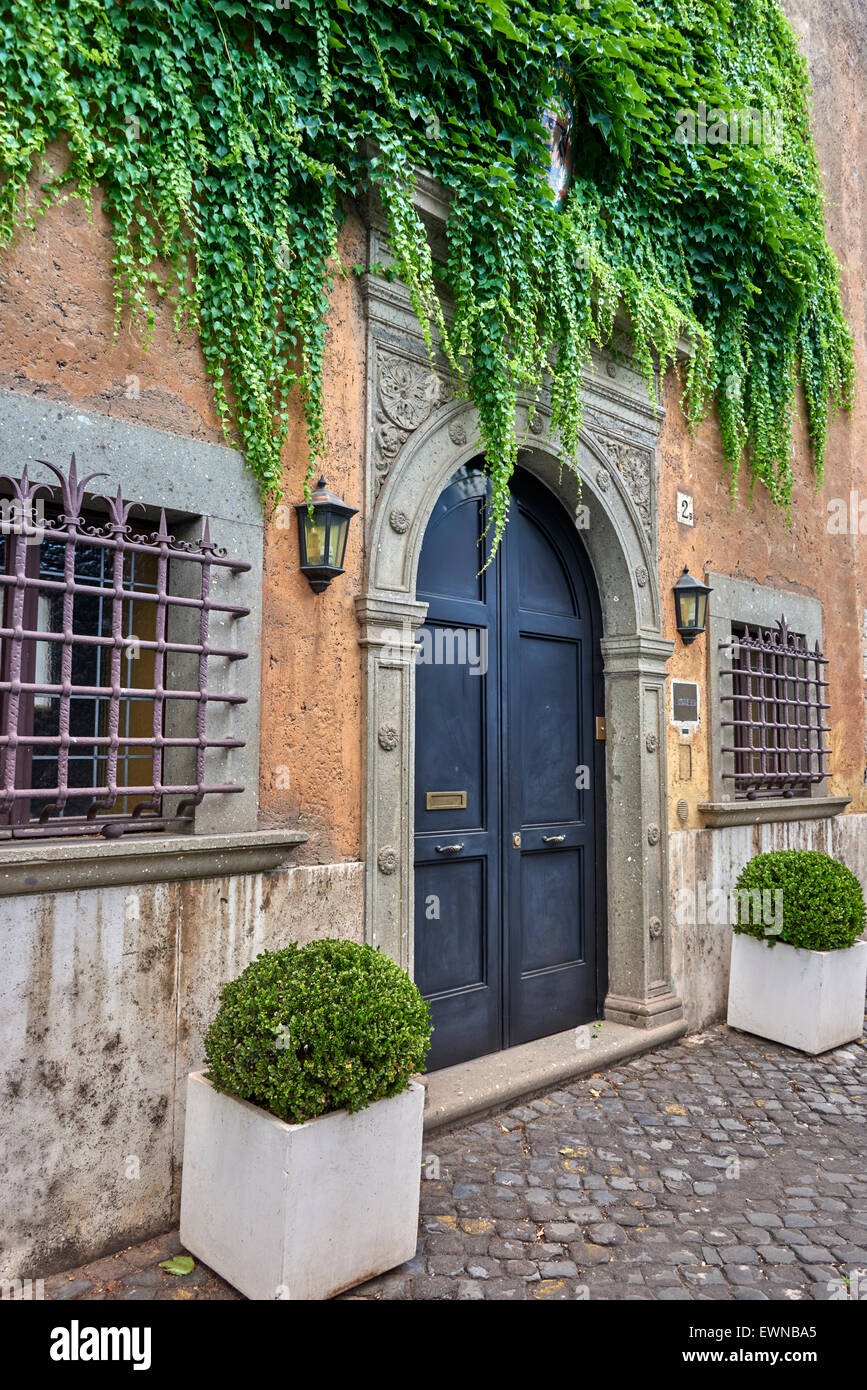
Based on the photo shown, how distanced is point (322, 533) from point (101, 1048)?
2050 mm

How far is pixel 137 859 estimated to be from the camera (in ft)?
9.74

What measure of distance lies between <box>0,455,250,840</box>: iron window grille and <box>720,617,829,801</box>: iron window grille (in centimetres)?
394

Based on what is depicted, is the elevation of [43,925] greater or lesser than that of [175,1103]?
greater

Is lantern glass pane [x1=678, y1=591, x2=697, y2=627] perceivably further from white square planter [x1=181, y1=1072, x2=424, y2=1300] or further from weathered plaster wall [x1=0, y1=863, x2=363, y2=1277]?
white square planter [x1=181, y1=1072, x2=424, y2=1300]

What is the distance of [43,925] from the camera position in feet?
9.09

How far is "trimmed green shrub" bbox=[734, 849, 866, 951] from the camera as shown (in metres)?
5.03

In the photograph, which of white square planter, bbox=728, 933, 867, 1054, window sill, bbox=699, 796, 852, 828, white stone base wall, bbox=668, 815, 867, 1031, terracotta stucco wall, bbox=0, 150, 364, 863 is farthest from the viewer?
window sill, bbox=699, 796, 852, 828

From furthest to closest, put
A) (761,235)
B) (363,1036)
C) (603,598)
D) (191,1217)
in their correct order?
(761,235) < (603,598) < (191,1217) < (363,1036)

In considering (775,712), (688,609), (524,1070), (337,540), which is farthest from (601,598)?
(524,1070)

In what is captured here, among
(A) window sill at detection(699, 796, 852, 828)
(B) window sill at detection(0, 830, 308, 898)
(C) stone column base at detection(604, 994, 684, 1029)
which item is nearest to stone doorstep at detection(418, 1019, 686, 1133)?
(C) stone column base at detection(604, 994, 684, 1029)

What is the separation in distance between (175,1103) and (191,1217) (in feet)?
1.21

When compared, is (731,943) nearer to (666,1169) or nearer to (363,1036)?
(666,1169)

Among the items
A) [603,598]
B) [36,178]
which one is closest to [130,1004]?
[36,178]

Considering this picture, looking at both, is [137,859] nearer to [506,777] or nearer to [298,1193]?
[298,1193]
